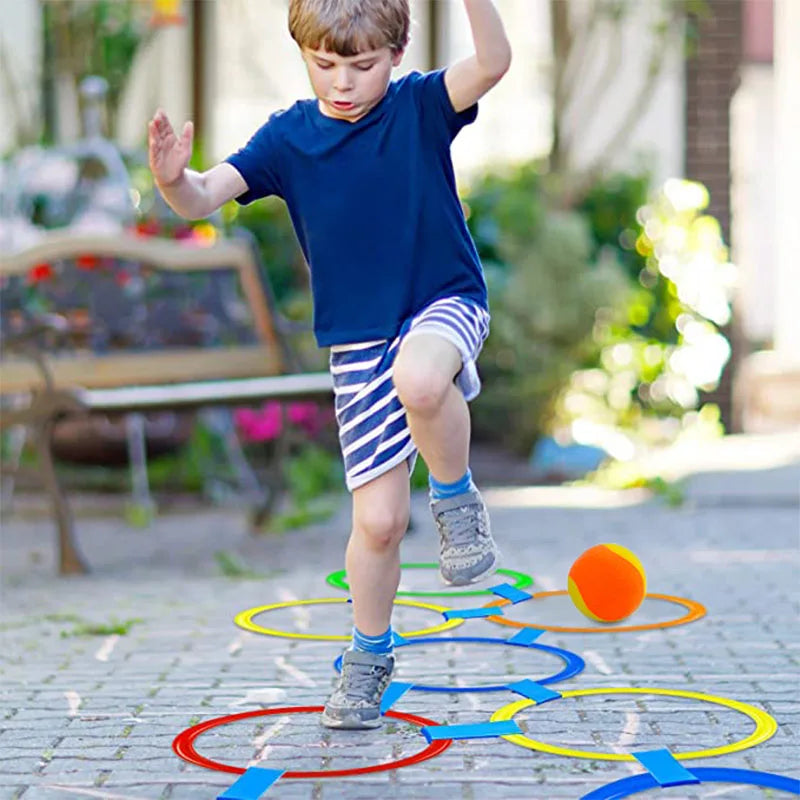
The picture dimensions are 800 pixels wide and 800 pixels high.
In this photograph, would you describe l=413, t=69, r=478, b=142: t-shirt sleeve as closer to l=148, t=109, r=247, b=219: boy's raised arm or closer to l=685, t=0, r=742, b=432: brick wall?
l=148, t=109, r=247, b=219: boy's raised arm

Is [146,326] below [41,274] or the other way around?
below

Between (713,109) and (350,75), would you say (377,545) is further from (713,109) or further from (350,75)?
(713,109)

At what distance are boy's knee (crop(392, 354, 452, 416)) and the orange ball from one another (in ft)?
2.53

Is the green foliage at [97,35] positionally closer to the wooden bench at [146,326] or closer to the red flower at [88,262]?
the wooden bench at [146,326]

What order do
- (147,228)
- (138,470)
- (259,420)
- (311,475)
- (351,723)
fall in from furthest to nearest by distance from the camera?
(259,420), (147,228), (311,475), (138,470), (351,723)

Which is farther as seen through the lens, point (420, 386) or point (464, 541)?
point (464, 541)

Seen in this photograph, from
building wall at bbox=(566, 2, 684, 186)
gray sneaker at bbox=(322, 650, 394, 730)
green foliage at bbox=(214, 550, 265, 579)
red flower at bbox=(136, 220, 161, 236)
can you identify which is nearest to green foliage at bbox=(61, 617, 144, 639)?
green foliage at bbox=(214, 550, 265, 579)

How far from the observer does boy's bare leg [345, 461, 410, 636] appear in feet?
11.3

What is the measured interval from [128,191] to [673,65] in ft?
12.6

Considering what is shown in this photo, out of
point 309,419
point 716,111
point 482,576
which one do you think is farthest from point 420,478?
point 482,576

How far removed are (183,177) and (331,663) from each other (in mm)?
1422

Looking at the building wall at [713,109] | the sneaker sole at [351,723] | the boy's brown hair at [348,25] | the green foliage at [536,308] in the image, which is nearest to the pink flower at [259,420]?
the green foliage at [536,308]

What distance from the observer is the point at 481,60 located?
10.8ft

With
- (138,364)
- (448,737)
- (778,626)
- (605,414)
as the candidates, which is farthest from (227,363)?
(448,737)
